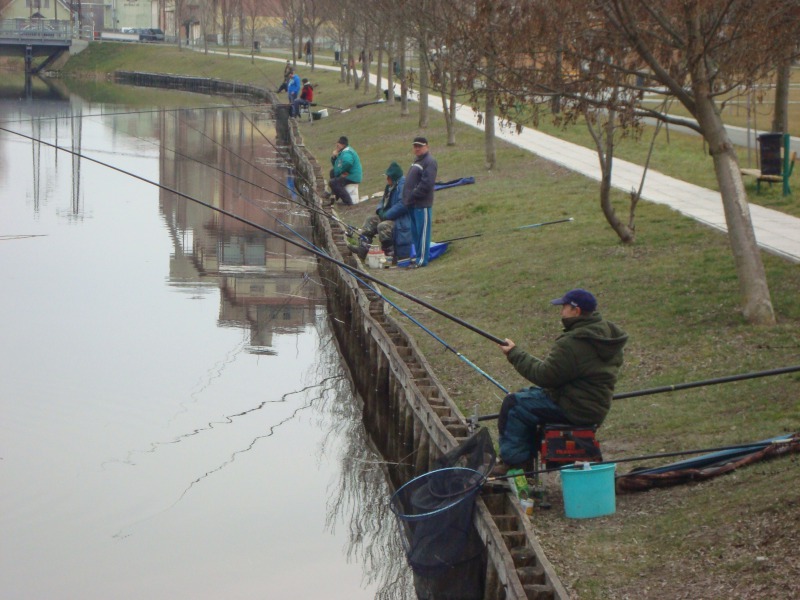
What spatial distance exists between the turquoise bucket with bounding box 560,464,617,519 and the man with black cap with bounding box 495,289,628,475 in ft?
1.24

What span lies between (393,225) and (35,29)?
74139mm

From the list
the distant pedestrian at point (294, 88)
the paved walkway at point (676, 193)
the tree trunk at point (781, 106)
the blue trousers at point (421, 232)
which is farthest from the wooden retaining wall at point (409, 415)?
the distant pedestrian at point (294, 88)

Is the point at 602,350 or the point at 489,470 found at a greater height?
the point at 602,350

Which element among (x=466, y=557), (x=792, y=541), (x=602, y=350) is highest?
(x=602, y=350)

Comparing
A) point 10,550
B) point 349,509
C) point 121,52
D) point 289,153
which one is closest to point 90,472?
point 10,550

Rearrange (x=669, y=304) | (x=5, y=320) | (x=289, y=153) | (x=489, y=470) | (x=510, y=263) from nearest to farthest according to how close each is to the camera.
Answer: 1. (x=489, y=470)
2. (x=669, y=304)
3. (x=510, y=263)
4. (x=5, y=320)
5. (x=289, y=153)

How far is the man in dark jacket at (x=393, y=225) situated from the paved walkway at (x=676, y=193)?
1.81m

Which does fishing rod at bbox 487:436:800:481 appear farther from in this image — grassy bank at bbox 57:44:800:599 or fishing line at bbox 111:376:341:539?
fishing line at bbox 111:376:341:539

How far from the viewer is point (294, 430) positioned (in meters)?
13.0

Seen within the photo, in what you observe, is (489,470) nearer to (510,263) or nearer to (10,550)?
(10,550)

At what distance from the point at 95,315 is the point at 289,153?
20.2 m

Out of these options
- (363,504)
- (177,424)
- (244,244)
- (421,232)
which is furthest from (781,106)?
(363,504)

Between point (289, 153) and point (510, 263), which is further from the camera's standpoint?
point (289, 153)

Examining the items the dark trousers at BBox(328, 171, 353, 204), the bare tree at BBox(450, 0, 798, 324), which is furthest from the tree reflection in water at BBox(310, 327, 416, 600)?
the dark trousers at BBox(328, 171, 353, 204)
